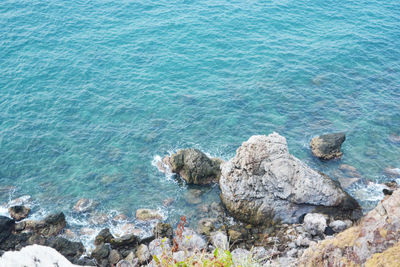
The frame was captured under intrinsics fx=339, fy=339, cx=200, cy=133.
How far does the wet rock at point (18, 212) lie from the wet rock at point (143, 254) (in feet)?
38.2

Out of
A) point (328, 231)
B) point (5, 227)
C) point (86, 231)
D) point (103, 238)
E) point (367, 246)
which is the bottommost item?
point (86, 231)

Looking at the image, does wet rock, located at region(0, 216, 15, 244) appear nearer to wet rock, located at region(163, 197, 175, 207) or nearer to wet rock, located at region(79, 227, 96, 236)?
wet rock, located at region(79, 227, 96, 236)

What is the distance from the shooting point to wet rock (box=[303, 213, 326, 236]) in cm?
2727

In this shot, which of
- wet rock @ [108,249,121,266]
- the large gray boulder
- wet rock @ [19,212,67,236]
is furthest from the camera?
wet rock @ [19,212,67,236]

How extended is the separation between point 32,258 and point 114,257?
19.3 m

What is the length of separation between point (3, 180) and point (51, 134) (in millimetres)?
7487

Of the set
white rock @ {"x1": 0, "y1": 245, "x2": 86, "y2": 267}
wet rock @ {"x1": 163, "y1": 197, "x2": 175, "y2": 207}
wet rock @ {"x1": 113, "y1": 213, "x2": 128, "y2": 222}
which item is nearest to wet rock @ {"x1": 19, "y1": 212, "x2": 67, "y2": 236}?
wet rock @ {"x1": 113, "y1": 213, "x2": 128, "y2": 222}

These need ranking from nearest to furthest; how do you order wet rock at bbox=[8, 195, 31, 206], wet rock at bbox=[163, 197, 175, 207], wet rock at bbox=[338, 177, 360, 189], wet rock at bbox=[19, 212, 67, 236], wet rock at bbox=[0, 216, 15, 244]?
1. wet rock at bbox=[0, 216, 15, 244]
2. wet rock at bbox=[19, 212, 67, 236]
3. wet rock at bbox=[8, 195, 31, 206]
4. wet rock at bbox=[163, 197, 175, 207]
5. wet rock at bbox=[338, 177, 360, 189]

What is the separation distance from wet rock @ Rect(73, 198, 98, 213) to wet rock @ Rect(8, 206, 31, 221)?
4.23 meters

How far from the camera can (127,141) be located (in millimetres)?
39344

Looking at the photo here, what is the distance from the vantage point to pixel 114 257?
26.7 metres

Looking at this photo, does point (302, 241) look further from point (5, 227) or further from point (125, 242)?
point (5, 227)

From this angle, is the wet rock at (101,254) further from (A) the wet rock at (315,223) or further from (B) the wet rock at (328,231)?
(B) the wet rock at (328,231)

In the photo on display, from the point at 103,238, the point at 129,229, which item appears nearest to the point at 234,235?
the point at 129,229
